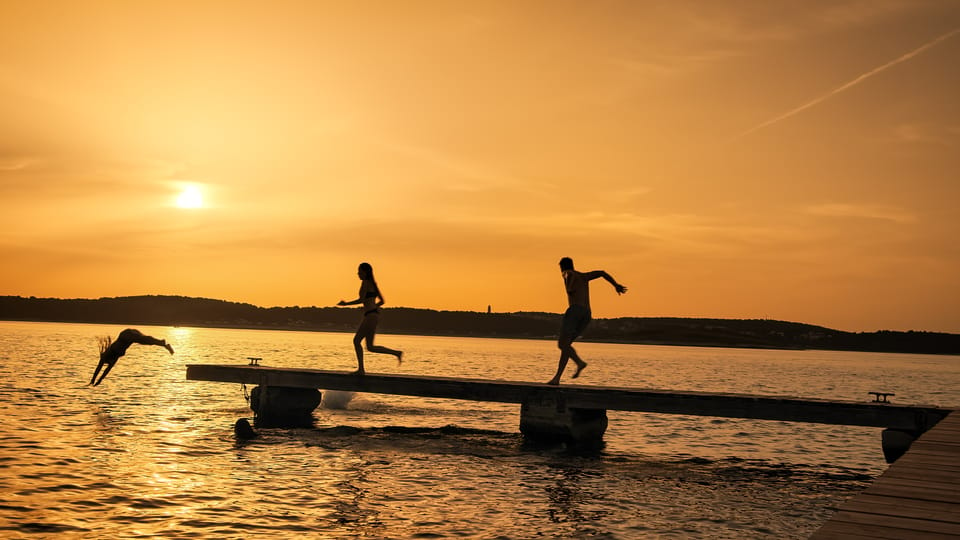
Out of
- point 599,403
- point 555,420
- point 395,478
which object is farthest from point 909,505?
point 555,420

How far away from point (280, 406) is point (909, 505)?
18501 millimetres

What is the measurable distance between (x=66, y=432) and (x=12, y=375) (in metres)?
22.9

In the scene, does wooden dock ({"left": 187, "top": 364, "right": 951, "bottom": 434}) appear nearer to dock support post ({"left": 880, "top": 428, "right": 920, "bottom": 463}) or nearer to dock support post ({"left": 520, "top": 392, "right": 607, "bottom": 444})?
dock support post ({"left": 520, "top": 392, "right": 607, "bottom": 444})

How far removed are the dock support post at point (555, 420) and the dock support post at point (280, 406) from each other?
6956 mm

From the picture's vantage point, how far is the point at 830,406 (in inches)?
678

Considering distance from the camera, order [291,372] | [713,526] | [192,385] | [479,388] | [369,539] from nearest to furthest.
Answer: [369,539], [713,526], [479,388], [291,372], [192,385]

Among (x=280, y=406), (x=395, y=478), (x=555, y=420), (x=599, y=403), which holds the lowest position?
(x=395, y=478)

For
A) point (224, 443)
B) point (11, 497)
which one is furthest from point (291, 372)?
point (11, 497)

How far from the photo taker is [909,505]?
23.7 feet

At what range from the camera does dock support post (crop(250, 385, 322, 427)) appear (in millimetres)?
23062

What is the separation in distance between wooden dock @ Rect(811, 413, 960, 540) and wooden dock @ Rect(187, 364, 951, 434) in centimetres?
707

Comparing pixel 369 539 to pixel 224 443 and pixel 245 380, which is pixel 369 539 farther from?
pixel 245 380

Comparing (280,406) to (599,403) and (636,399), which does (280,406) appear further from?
(636,399)

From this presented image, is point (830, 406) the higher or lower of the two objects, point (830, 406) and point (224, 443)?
the higher
